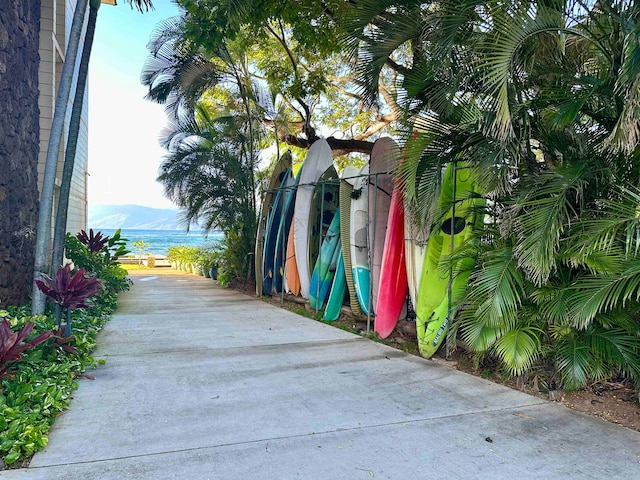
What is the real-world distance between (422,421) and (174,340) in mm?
3554

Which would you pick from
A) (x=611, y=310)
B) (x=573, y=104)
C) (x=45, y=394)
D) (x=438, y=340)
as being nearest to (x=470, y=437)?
(x=611, y=310)

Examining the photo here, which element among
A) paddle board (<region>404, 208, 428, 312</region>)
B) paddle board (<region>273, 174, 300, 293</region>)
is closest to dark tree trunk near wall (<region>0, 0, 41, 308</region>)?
paddle board (<region>273, 174, 300, 293</region>)

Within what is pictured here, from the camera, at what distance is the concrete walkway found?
251cm

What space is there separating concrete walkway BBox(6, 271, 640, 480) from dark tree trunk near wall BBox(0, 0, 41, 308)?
4.75 ft

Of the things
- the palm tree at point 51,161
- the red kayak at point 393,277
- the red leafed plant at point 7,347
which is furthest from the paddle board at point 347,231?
the red leafed plant at point 7,347

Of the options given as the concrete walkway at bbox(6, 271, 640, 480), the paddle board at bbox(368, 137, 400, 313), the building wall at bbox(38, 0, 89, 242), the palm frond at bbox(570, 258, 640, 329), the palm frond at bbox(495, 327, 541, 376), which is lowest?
the concrete walkway at bbox(6, 271, 640, 480)

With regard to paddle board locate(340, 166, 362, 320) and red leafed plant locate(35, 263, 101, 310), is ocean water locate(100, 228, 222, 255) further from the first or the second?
red leafed plant locate(35, 263, 101, 310)

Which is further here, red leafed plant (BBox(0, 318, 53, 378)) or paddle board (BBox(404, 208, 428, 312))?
paddle board (BBox(404, 208, 428, 312))

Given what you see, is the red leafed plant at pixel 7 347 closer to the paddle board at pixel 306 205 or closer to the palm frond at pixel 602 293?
the palm frond at pixel 602 293

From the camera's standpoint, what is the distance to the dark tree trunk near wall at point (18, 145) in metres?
4.93

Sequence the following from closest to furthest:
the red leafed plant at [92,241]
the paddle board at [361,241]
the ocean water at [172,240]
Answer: the paddle board at [361,241], the red leafed plant at [92,241], the ocean water at [172,240]

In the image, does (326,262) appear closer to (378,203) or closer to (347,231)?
(347,231)

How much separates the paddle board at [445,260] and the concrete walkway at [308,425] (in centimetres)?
45

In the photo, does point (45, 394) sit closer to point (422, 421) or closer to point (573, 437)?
point (422, 421)
